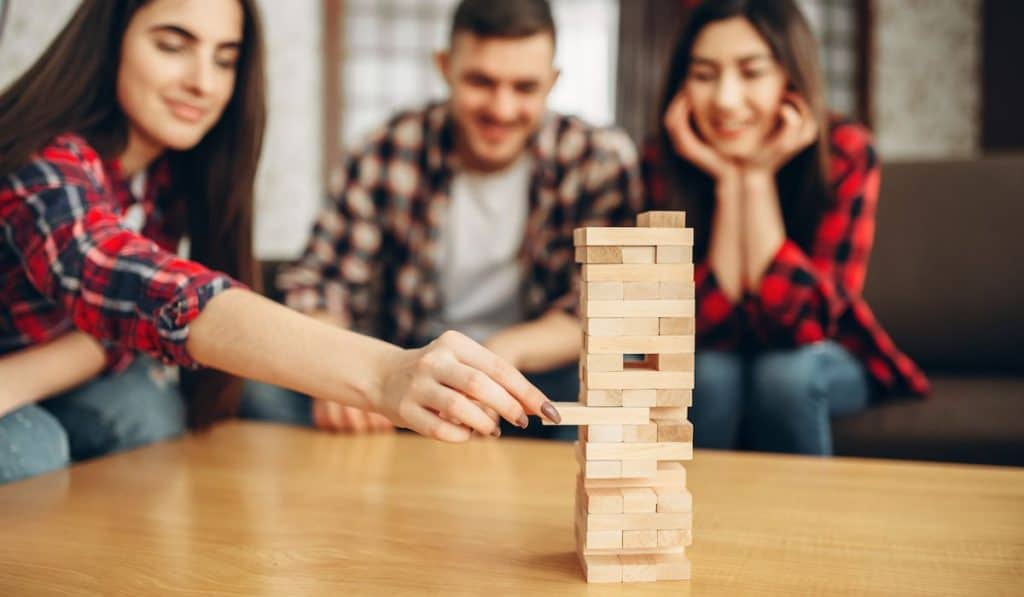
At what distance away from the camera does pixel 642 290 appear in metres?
0.74

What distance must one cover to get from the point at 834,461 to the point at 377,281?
109cm

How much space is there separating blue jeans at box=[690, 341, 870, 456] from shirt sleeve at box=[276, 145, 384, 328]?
73 cm

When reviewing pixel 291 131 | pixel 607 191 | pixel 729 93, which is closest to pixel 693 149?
pixel 729 93

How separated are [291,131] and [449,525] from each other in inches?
116

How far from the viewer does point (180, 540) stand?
86 cm

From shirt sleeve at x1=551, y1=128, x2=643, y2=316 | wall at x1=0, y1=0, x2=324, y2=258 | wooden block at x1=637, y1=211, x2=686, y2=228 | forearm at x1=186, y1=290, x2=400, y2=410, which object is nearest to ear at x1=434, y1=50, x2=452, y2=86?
shirt sleeve at x1=551, y1=128, x2=643, y2=316

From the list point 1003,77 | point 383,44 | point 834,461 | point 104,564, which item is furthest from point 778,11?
point 383,44

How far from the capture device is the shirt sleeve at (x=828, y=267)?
1555 millimetres

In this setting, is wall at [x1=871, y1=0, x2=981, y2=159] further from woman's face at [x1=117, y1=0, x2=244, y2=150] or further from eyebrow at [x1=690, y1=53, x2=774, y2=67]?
woman's face at [x1=117, y1=0, x2=244, y2=150]

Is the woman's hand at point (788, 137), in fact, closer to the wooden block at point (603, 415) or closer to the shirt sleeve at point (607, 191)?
the shirt sleeve at point (607, 191)

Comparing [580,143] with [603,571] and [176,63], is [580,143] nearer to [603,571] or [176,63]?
[176,63]

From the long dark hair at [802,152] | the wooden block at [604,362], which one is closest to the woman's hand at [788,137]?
the long dark hair at [802,152]

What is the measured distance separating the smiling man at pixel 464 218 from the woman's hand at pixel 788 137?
28 cm

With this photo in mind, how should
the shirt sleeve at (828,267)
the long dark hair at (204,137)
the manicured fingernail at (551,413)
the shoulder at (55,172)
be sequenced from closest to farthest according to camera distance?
the manicured fingernail at (551,413) < the shoulder at (55,172) < the long dark hair at (204,137) < the shirt sleeve at (828,267)
